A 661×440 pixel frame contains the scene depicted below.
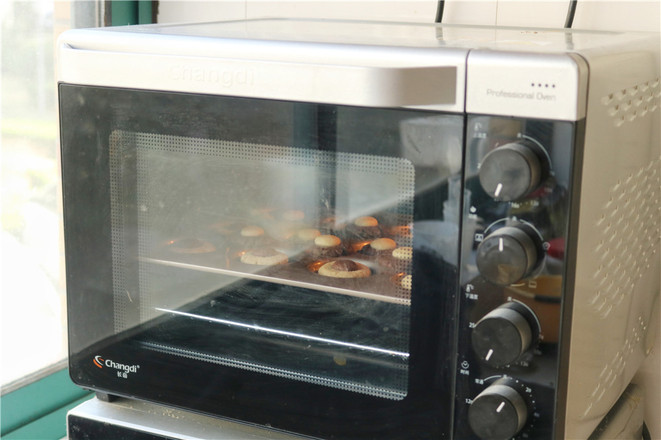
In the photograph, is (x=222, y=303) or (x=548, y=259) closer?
(x=548, y=259)

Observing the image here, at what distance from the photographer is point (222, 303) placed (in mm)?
903

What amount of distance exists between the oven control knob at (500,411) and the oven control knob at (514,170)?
18 centimetres

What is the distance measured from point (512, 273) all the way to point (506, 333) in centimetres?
6

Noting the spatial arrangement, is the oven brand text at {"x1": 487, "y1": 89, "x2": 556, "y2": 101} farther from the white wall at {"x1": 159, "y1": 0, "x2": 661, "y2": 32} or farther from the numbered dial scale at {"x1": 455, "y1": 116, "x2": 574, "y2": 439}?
the white wall at {"x1": 159, "y1": 0, "x2": 661, "y2": 32}

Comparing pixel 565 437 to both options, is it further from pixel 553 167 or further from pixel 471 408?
pixel 553 167

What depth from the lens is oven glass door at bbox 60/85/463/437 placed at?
2.53ft

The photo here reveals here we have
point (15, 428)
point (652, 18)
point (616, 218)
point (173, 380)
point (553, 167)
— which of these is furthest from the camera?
point (15, 428)

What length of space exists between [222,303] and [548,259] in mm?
374

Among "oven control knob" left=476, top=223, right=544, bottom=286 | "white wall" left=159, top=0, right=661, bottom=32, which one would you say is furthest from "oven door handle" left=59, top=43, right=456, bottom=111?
"white wall" left=159, top=0, right=661, bottom=32

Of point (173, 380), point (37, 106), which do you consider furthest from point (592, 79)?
point (37, 106)

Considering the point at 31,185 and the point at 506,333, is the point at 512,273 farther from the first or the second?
the point at 31,185

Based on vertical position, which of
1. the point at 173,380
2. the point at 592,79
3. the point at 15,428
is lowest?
the point at 15,428

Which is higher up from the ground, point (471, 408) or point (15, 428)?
point (471, 408)

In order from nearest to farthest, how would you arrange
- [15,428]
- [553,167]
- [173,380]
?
[553,167] < [173,380] < [15,428]
